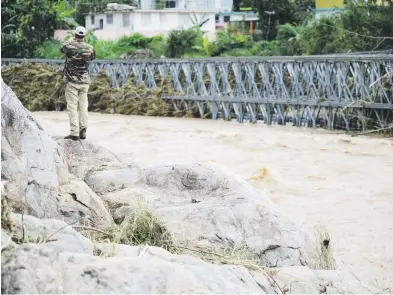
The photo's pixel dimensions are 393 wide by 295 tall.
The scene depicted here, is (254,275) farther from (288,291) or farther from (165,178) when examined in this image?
(165,178)

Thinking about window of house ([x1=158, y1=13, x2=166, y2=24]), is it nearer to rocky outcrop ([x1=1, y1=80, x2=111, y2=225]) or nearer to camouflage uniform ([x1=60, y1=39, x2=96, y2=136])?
camouflage uniform ([x1=60, y1=39, x2=96, y2=136])

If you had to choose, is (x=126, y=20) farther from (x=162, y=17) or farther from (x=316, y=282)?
(x=316, y=282)

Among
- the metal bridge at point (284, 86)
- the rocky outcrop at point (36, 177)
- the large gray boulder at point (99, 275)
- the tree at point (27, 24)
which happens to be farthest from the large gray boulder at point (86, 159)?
the tree at point (27, 24)

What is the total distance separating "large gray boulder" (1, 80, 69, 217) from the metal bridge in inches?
663

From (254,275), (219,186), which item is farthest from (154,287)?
(219,186)

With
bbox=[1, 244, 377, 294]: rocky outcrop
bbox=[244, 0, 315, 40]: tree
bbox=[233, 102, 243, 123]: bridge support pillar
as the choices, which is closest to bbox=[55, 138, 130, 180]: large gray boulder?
bbox=[1, 244, 377, 294]: rocky outcrop

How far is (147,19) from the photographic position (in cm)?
6781

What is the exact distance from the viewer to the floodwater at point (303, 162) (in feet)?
38.8

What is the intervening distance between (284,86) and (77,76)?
607 inches

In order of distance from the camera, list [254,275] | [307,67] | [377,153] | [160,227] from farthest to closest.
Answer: [307,67] → [377,153] → [160,227] → [254,275]

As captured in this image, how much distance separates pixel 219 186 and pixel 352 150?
13.2 m

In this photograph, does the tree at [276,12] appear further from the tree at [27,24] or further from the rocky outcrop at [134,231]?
the rocky outcrop at [134,231]

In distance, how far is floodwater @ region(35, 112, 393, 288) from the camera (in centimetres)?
1182

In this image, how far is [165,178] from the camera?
8.97m
